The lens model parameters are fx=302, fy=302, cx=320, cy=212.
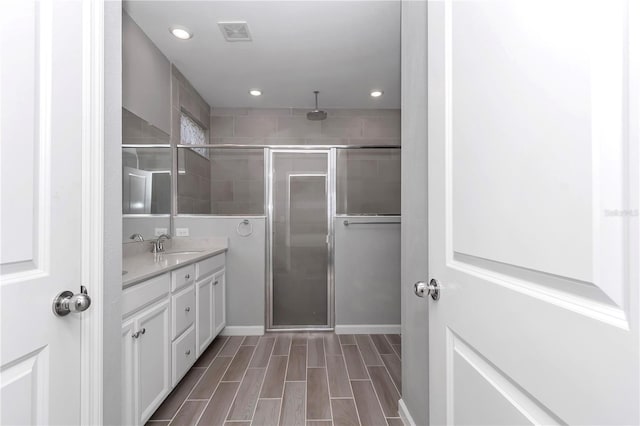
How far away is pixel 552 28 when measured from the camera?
478mm

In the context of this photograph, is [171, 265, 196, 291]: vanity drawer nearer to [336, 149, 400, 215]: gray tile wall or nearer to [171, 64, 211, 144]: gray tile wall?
[171, 64, 211, 144]: gray tile wall

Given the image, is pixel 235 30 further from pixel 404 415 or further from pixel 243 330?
pixel 404 415

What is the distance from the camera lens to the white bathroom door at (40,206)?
0.66 meters

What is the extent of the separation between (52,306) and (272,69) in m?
2.66

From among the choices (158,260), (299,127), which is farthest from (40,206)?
(299,127)

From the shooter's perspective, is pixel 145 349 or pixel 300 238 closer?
pixel 145 349

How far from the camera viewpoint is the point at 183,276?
1951mm

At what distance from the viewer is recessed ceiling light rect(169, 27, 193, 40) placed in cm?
223

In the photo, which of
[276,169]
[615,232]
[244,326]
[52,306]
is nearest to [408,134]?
[615,232]

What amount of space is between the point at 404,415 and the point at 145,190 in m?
2.31

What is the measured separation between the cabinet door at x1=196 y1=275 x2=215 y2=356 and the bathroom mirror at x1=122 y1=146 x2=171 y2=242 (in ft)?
1.98

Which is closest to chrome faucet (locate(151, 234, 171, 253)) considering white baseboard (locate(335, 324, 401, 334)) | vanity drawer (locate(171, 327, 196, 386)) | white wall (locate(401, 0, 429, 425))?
vanity drawer (locate(171, 327, 196, 386))

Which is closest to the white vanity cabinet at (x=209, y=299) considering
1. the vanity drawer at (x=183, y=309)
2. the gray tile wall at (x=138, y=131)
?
the vanity drawer at (x=183, y=309)

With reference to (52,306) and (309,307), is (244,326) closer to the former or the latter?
(309,307)
